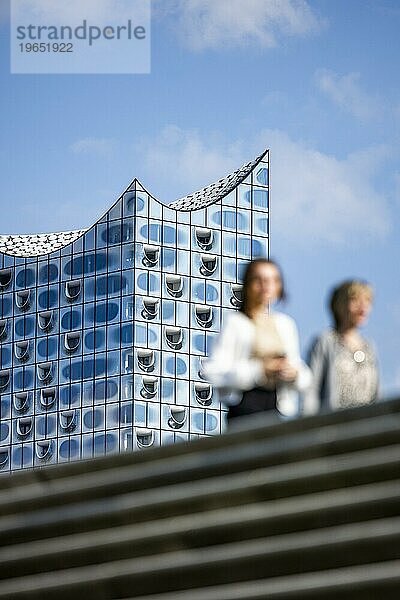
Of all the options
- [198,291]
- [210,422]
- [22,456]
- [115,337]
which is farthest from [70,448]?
[198,291]

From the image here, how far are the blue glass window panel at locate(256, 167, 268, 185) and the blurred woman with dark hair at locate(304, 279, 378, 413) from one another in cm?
6115

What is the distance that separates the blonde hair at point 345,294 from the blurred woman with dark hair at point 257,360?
223 mm

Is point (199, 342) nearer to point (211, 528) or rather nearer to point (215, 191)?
point (215, 191)

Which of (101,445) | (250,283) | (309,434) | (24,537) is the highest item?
(250,283)

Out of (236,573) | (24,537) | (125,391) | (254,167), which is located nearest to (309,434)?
(236,573)

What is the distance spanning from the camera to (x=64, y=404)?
6259 cm

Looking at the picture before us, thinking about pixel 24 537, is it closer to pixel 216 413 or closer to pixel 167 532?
pixel 167 532

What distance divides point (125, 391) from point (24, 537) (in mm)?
56014

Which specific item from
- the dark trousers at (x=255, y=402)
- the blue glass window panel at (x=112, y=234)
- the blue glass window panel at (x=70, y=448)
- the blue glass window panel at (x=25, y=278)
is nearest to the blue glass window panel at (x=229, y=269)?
the blue glass window panel at (x=112, y=234)

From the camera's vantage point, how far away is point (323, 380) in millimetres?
6035

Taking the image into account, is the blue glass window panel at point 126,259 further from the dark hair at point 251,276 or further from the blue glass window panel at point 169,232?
the dark hair at point 251,276

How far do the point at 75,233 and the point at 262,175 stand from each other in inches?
387

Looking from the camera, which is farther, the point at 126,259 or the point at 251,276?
the point at 126,259

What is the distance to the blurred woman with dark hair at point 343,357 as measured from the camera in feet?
19.6
